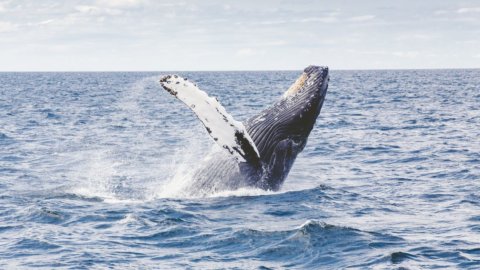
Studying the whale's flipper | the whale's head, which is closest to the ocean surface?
the whale's head

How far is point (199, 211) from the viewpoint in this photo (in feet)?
36.2

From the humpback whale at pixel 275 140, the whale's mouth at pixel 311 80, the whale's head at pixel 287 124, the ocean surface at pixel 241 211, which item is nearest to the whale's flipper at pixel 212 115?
the humpback whale at pixel 275 140

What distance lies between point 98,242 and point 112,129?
19882 mm

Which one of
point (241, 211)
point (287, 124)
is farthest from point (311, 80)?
point (241, 211)

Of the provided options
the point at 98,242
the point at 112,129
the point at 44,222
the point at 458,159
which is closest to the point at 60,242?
the point at 98,242

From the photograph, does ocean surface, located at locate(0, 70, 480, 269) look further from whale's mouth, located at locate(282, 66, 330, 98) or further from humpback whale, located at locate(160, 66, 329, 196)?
whale's mouth, located at locate(282, 66, 330, 98)

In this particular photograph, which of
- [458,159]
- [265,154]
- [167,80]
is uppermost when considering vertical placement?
[167,80]

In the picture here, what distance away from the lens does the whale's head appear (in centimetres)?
1069

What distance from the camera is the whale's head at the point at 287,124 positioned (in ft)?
35.1

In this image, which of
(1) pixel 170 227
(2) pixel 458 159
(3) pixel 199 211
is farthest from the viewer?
(2) pixel 458 159

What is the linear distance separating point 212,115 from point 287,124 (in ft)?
6.21

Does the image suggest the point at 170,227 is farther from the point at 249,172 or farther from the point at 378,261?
the point at 378,261

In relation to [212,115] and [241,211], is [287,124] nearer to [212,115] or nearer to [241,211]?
[241,211]

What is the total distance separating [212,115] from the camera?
9.27 m
